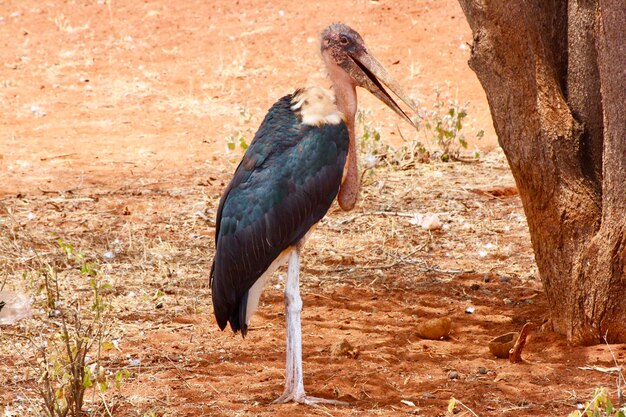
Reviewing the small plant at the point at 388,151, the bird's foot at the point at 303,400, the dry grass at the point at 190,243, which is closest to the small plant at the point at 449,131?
the small plant at the point at 388,151

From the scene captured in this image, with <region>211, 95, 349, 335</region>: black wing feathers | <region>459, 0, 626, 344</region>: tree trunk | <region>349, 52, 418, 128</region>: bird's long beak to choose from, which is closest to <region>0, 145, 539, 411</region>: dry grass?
<region>211, 95, 349, 335</region>: black wing feathers

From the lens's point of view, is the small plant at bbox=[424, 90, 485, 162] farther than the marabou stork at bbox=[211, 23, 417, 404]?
Yes

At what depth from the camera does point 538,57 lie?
4289mm

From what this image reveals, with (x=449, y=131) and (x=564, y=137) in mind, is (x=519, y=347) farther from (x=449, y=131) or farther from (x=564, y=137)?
(x=449, y=131)

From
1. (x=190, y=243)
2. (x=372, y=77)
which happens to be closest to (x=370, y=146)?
(x=190, y=243)

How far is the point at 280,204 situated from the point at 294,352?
57cm

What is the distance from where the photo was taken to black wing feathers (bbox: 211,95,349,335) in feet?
13.4

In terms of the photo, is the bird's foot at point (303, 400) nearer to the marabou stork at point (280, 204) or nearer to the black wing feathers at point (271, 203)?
the marabou stork at point (280, 204)

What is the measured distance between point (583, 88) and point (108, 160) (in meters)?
4.51

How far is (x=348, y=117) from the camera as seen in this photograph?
429cm

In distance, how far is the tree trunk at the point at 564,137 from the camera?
13.9 ft

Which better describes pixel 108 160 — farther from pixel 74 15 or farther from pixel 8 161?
pixel 74 15

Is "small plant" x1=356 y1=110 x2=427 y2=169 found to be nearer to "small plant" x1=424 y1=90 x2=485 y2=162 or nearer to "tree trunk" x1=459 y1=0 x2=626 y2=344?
"small plant" x1=424 y1=90 x2=485 y2=162

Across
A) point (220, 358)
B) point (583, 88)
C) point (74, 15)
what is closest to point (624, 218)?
point (583, 88)
